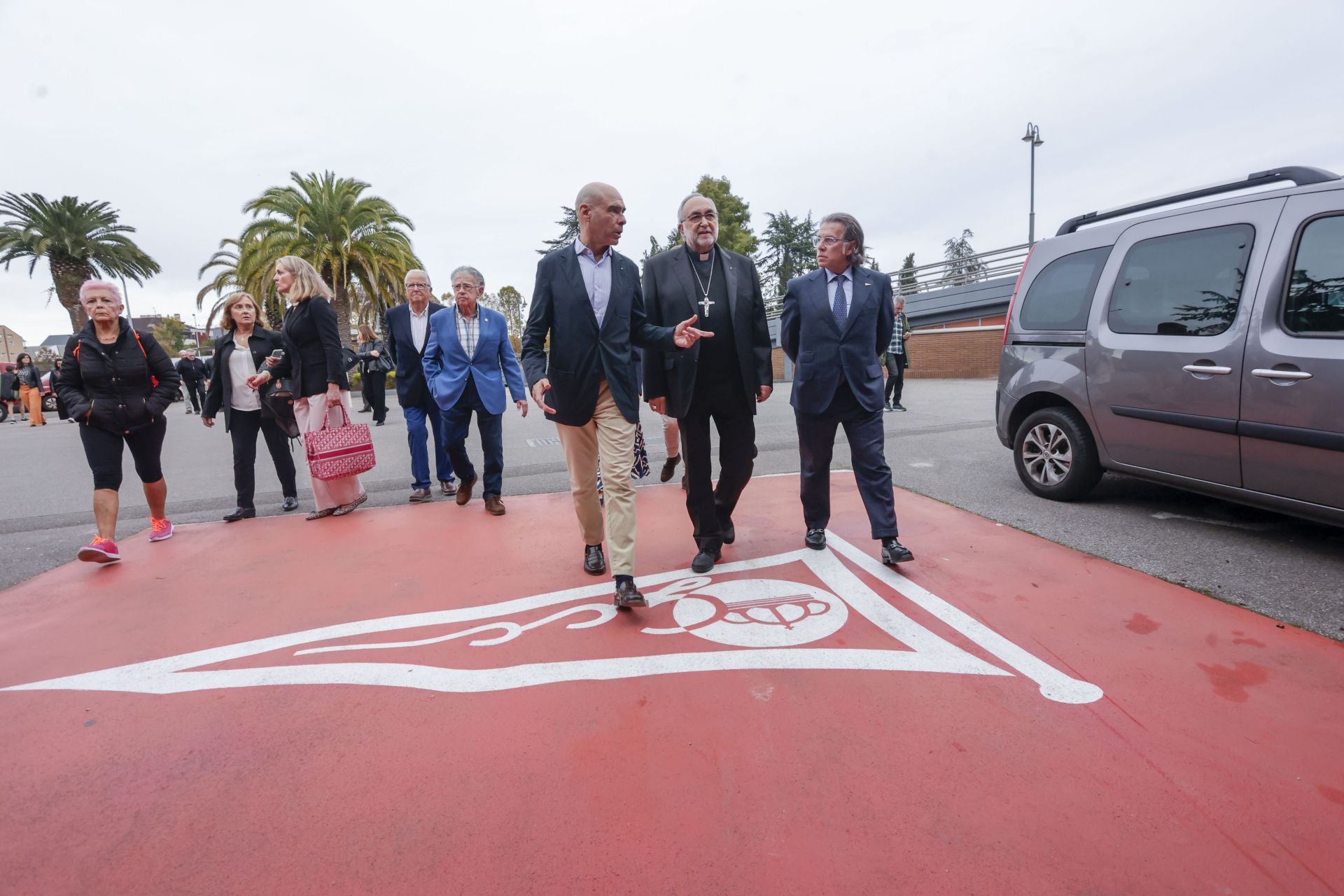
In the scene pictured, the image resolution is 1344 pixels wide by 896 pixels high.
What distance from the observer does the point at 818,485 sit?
3793 mm

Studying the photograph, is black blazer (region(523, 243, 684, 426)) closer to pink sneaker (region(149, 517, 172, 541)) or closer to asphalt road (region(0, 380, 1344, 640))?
asphalt road (region(0, 380, 1344, 640))

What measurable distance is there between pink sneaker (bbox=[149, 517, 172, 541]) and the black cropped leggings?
0.34 metres

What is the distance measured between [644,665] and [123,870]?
160 centimetres

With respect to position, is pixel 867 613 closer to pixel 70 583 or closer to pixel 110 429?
pixel 70 583

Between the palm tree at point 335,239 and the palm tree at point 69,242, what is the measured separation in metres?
8.88

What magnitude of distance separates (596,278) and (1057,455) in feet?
11.5

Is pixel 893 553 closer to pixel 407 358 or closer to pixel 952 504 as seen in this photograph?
pixel 952 504

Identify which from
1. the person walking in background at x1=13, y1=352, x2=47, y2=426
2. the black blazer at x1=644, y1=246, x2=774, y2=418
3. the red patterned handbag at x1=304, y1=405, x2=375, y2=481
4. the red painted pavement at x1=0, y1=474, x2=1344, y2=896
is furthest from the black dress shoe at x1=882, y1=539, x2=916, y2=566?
the person walking in background at x1=13, y1=352, x2=47, y2=426

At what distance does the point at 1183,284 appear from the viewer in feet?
12.2

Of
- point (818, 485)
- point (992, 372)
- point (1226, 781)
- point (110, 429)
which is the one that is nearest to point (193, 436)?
point (110, 429)

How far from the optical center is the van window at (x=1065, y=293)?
4289 mm

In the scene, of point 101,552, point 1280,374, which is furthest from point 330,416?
point 1280,374

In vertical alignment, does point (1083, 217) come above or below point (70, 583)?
above

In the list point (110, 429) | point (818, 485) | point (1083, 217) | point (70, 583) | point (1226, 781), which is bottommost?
point (1226, 781)
